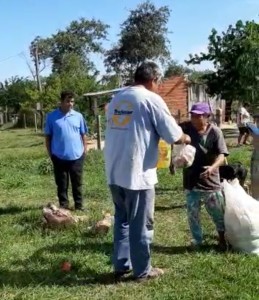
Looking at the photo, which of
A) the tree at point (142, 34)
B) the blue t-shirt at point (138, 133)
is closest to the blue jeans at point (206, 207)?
the blue t-shirt at point (138, 133)

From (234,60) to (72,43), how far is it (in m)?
35.9

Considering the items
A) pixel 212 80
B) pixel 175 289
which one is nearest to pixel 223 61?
pixel 212 80

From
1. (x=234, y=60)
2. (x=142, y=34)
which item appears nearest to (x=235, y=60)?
(x=234, y=60)

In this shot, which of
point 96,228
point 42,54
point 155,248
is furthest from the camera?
point 42,54

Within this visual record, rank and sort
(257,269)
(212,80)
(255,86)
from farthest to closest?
(212,80) < (255,86) < (257,269)

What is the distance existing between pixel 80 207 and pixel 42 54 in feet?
152

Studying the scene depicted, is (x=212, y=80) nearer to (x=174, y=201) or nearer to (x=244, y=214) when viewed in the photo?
(x=174, y=201)

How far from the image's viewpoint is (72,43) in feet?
174

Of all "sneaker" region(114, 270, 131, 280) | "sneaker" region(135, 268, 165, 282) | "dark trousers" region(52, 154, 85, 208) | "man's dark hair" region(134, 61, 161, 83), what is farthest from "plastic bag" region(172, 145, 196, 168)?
"dark trousers" region(52, 154, 85, 208)

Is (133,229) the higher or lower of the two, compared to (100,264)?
higher

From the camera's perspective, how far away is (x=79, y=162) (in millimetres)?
7766

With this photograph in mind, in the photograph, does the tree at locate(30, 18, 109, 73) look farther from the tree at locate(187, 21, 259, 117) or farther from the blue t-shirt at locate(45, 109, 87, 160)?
the blue t-shirt at locate(45, 109, 87, 160)

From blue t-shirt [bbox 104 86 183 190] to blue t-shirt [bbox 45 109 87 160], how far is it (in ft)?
10.7

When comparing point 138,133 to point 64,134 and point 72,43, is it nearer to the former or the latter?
point 64,134
